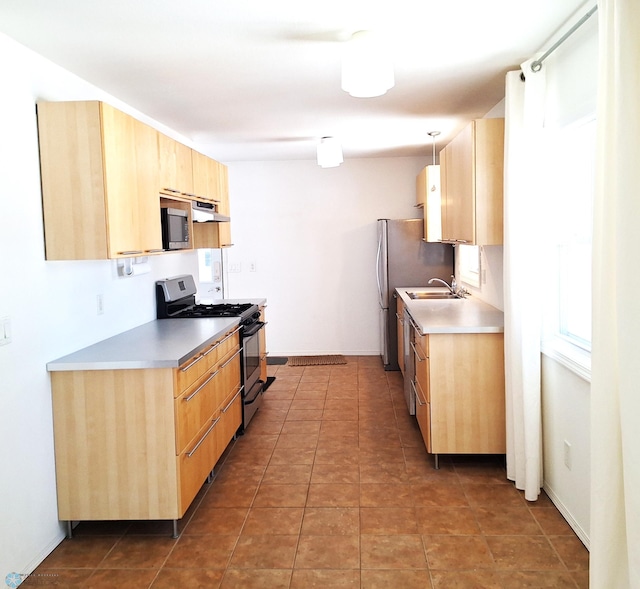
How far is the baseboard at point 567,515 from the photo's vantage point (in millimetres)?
2762

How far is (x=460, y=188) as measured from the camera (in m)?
4.12

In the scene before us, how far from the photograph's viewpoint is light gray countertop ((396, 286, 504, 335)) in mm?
3639

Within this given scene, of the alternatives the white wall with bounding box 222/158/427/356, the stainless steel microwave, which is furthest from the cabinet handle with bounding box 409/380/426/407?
the white wall with bounding box 222/158/427/356

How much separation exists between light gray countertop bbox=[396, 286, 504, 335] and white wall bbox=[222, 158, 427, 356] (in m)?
1.98

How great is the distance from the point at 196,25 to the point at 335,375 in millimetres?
4284

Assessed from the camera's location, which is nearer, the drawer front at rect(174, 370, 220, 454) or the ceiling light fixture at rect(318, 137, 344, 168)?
the drawer front at rect(174, 370, 220, 454)

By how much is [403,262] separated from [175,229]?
123 inches

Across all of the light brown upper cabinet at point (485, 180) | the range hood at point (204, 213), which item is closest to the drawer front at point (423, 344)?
the light brown upper cabinet at point (485, 180)

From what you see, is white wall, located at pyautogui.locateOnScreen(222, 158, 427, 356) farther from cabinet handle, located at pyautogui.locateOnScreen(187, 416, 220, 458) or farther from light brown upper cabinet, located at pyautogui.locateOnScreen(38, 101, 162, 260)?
light brown upper cabinet, located at pyautogui.locateOnScreen(38, 101, 162, 260)

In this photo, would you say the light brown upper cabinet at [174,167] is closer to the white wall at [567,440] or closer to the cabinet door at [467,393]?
the cabinet door at [467,393]

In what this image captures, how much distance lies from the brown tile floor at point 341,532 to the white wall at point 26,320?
0.86 feet

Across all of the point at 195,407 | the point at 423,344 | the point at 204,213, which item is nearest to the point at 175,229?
the point at 204,213

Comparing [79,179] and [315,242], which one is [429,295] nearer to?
[315,242]

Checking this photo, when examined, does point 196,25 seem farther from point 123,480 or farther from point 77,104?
point 123,480
